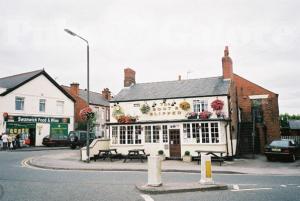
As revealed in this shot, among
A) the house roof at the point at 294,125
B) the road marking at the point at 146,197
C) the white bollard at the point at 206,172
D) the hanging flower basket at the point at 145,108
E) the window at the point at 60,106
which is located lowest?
the road marking at the point at 146,197

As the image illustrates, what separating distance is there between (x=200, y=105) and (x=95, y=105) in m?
26.5

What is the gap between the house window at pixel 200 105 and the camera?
22966mm

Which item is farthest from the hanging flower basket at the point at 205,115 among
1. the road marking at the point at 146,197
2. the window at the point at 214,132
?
the road marking at the point at 146,197

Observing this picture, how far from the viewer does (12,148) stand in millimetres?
30719

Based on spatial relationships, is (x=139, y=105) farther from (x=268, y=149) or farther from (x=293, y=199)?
(x=293, y=199)

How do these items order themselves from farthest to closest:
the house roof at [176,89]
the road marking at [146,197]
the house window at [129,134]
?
the house window at [129,134] < the house roof at [176,89] < the road marking at [146,197]

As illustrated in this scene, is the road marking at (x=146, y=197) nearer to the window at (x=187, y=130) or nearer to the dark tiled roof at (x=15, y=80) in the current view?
the window at (x=187, y=130)

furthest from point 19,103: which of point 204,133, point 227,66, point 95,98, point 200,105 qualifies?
point 227,66

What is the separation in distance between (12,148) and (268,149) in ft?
80.4

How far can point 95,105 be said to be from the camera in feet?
153

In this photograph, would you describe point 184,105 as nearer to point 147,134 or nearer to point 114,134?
point 147,134

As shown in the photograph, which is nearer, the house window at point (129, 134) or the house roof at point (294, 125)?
the house window at point (129, 134)

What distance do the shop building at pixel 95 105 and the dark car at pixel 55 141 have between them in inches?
293

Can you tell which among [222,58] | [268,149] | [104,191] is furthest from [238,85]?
[104,191]
